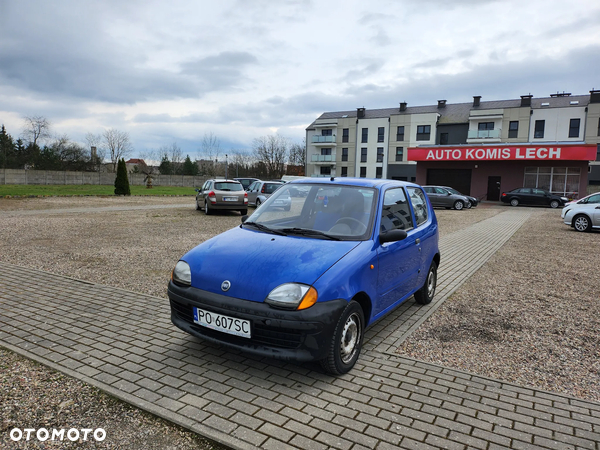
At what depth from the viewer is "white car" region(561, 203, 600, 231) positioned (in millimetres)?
14820

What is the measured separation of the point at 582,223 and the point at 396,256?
14.3m

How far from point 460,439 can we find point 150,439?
205 centimetres

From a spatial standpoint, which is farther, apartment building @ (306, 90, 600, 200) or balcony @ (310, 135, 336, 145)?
balcony @ (310, 135, 336, 145)

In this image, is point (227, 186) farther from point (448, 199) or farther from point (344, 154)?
point (344, 154)

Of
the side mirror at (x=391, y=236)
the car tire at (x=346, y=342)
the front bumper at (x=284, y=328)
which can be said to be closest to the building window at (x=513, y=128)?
the side mirror at (x=391, y=236)

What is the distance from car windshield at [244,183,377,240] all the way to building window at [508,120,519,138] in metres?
53.9

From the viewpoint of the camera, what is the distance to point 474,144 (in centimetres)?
4581

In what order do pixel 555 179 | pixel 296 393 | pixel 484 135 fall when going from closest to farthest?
pixel 296 393 < pixel 555 179 < pixel 484 135

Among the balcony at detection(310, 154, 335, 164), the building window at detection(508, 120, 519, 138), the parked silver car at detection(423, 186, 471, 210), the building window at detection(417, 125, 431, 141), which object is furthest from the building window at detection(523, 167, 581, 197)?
the balcony at detection(310, 154, 335, 164)

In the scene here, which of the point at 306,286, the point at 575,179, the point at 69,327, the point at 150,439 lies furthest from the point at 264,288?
the point at 575,179

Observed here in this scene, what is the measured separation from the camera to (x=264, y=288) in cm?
332

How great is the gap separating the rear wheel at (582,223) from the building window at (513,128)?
40.3 m

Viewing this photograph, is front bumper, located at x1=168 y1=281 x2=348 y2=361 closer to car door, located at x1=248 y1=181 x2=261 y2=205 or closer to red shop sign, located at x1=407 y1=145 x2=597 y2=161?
car door, located at x1=248 y1=181 x2=261 y2=205

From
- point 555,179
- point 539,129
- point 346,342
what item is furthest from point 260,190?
point 539,129
